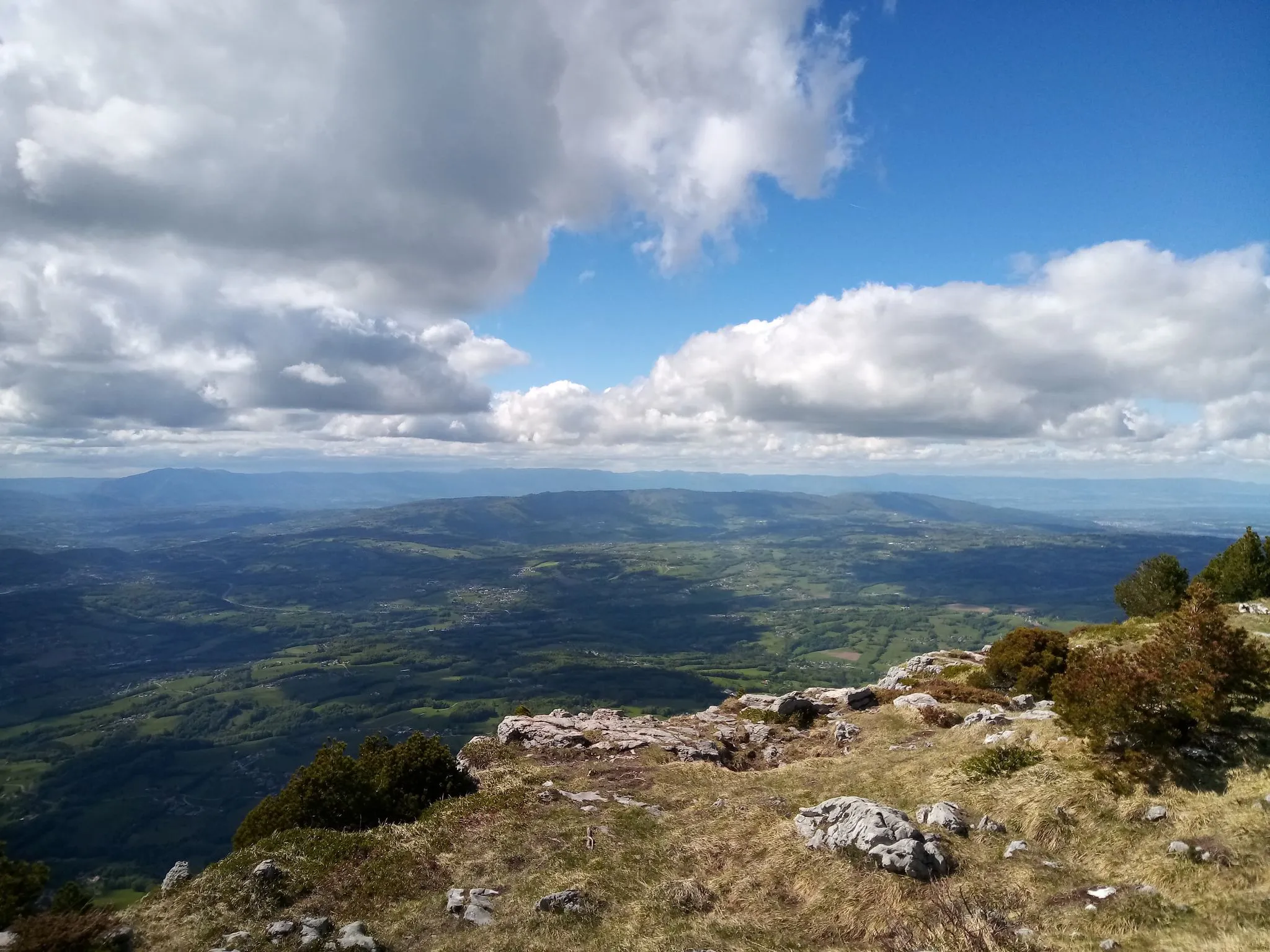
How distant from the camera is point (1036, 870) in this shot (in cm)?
1747

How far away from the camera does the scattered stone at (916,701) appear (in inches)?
1656

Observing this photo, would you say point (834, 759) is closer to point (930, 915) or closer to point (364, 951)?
point (930, 915)

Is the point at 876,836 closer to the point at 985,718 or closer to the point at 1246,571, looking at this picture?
the point at 985,718

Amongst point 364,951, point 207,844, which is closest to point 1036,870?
point 364,951

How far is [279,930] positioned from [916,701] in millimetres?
40671

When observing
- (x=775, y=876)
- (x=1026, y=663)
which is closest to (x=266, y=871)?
(x=775, y=876)

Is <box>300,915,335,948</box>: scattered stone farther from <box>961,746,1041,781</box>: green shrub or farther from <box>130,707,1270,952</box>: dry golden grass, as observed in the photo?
<box>961,746,1041,781</box>: green shrub

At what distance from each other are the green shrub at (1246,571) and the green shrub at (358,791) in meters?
64.2

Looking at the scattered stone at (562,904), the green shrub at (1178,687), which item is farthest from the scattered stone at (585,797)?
the green shrub at (1178,687)

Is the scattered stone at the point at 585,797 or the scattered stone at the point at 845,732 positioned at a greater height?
the scattered stone at the point at 585,797

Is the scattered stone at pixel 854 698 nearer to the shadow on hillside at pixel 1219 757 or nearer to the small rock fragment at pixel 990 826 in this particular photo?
the small rock fragment at pixel 990 826

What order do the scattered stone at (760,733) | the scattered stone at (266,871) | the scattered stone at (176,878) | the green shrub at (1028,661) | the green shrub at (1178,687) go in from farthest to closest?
the scattered stone at (760,733)
the green shrub at (1028,661)
the scattered stone at (176,878)
the scattered stone at (266,871)
the green shrub at (1178,687)

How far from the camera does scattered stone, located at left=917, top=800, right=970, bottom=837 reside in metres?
20.6

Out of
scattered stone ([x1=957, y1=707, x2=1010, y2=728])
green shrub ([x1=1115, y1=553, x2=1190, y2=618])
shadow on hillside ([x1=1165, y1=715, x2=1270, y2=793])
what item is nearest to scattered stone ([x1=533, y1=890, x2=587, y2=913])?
shadow on hillside ([x1=1165, y1=715, x2=1270, y2=793])
